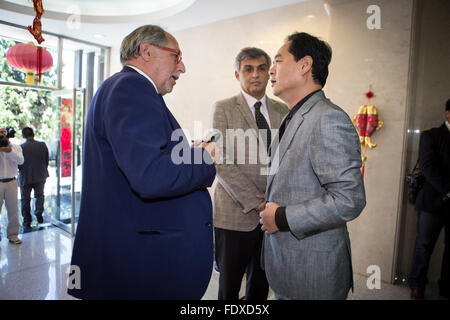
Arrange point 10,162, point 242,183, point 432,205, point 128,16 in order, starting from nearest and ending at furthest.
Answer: point 242,183 < point 432,205 < point 10,162 < point 128,16

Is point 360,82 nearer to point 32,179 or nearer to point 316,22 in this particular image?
point 316,22

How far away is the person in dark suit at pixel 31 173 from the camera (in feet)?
10.4

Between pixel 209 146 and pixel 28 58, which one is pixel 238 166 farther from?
pixel 28 58

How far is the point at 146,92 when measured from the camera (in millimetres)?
885

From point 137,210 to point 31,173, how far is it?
10.3 feet

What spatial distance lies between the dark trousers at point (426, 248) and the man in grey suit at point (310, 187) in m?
1.46

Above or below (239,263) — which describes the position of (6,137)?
above

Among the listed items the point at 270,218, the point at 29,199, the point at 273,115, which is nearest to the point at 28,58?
the point at 29,199

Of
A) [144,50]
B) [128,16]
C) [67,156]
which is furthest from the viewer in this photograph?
[67,156]

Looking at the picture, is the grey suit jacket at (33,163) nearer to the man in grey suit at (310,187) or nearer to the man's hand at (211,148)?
the man's hand at (211,148)

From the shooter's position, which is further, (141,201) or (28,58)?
(28,58)

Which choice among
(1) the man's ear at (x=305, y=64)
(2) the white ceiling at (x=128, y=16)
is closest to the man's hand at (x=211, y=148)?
(1) the man's ear at (x=305, y=64)

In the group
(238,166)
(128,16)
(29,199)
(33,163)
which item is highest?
(128,16)

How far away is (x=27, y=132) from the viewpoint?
123 inches
